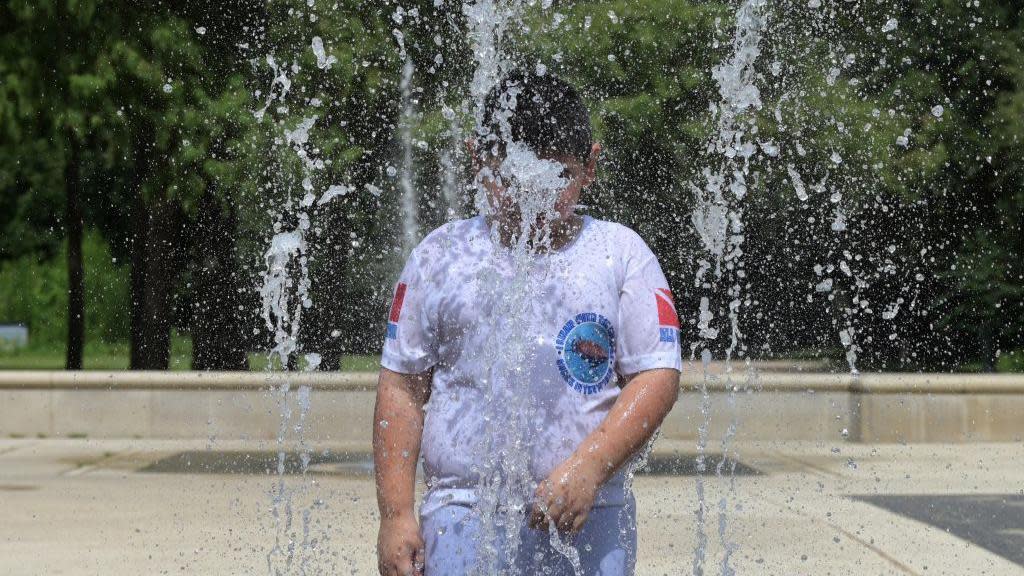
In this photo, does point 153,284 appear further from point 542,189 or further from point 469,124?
point 542,189

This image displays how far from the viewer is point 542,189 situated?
8.50ft

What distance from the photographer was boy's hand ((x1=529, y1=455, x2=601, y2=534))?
Result: 2.46 m

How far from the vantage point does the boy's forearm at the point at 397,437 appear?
2645 mm

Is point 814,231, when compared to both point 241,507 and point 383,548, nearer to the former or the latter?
point 241,507

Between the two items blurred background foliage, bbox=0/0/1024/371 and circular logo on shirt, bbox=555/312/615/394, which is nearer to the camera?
circular logo on shirt, bbox=555/312/615/394

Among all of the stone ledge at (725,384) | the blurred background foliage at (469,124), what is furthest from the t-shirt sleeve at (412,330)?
the blurred background foliage at (469,124)

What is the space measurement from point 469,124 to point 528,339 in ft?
47.0

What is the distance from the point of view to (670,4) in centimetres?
1831

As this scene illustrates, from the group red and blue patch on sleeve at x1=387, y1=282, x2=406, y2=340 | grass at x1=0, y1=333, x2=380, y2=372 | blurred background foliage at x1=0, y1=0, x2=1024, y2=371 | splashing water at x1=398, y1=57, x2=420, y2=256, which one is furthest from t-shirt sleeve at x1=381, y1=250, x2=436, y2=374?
grass at x1=0, y1=333, x2=380, y2=372

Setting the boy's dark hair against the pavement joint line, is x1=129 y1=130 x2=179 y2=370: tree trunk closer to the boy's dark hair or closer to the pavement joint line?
the pavement joint line

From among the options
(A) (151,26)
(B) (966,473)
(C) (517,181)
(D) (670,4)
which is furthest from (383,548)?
(D) (670,4)

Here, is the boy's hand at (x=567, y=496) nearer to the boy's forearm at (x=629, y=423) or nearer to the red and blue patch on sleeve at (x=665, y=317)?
the boy's forearm at (x=629, y=423)

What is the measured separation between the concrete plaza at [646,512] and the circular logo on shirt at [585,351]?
4.57 metres

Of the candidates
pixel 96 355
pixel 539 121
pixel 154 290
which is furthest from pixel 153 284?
pixel 96 355
